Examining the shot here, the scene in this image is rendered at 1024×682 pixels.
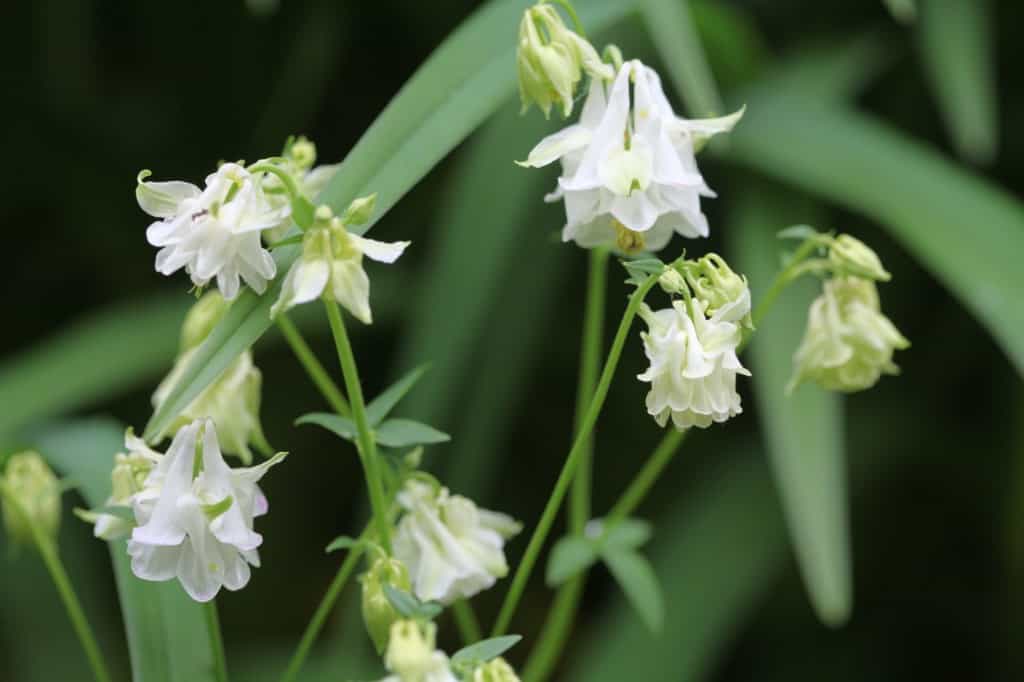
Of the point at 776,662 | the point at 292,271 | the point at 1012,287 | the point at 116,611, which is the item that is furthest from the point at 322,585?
the point at 292,271

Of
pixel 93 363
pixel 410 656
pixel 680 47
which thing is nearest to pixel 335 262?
pixel 410 656

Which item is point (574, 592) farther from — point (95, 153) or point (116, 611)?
point (95, 153)

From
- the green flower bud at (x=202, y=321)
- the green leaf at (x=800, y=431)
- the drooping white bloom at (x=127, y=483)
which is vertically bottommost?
the green leaf at (x=800, y=431)

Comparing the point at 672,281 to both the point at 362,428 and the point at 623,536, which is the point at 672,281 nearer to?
the point at 362,428

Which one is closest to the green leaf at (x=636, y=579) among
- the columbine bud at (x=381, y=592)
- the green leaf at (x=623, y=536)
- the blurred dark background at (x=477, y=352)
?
the green leaf at (x=623, y=536)

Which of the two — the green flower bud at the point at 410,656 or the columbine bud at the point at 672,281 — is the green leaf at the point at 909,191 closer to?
the columbine bud at the point at 672,281

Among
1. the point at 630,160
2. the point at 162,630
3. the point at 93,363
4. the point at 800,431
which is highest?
the point at 93,363
